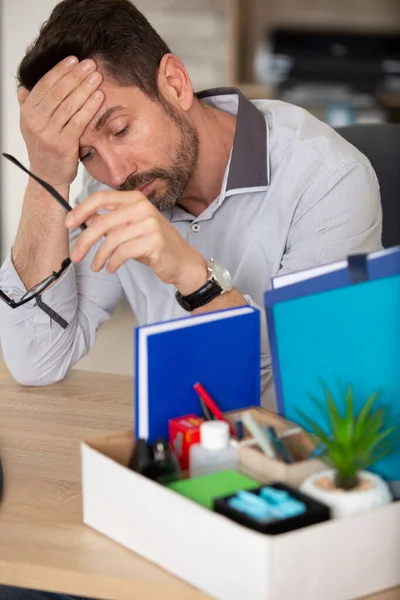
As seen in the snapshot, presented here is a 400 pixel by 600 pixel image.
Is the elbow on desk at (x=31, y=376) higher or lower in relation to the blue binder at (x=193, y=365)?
lower

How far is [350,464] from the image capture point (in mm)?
784

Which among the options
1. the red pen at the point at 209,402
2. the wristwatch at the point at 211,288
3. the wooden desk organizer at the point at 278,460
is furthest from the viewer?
the wristwatch at the point at 211,288

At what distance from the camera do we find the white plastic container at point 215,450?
0.86 meters

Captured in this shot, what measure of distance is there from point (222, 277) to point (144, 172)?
353 millimetres

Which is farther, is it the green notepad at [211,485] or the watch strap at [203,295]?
the watch strap at [203,295]

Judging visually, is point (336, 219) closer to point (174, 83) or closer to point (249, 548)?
point (174, 83)

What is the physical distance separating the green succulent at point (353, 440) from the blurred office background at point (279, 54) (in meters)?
2.75

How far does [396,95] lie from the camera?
12.2 ft

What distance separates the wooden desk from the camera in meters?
0.81

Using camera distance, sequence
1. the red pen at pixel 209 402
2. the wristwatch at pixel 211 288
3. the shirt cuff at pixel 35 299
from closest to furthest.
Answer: the red pen at pixel 209 402 → the wristwatch at pixel 211 288 → the shirt cuff at pixel 35 299

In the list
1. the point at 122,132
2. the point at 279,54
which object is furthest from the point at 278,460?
the point at 279,54

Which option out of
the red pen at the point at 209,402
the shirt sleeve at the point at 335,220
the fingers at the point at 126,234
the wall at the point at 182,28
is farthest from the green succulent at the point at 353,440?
the wall at the point at 182,28

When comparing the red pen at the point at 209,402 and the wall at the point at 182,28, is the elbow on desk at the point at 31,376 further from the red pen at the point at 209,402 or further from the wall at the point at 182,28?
the wall at the point at 182,28

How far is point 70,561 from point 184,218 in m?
0.89
